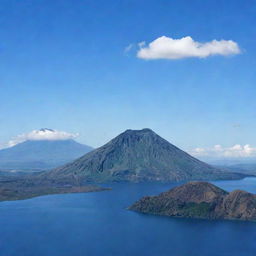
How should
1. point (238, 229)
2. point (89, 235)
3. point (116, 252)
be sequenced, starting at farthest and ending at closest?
point (238, 229)
point (89, 235)
point (116, 252)

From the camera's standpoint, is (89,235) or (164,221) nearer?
(89,235)

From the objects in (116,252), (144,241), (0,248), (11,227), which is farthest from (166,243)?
(11,227)

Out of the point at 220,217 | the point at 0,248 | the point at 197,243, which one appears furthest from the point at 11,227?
the point at 220,217

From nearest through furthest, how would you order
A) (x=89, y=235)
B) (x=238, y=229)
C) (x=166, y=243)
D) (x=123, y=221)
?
(x=166, y=243)
(x=89, y=235)
(x=238, y=229)
(x=123, y=221)

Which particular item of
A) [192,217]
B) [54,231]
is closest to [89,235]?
[54,231]

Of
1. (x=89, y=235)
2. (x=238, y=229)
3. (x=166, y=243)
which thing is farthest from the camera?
(x=238, y=229)

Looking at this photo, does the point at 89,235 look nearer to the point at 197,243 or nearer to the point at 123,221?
the point at 123,221

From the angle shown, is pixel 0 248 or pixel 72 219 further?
pixel 72 219

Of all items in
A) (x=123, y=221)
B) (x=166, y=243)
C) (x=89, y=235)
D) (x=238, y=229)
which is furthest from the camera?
(x=123, y=221)

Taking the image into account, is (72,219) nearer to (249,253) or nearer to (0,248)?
(0,248)
